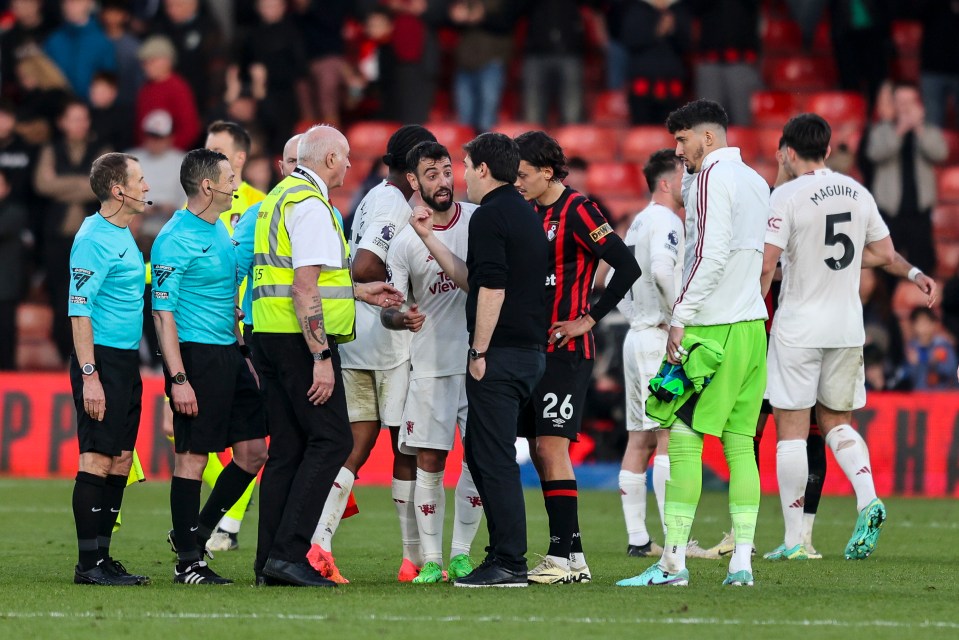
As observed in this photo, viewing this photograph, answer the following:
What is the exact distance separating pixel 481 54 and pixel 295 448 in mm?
12513

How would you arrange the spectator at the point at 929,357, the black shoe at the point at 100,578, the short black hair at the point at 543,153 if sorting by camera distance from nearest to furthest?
the black shoe at the point at 100,578
the short black hair at the point at 543,153
the spectator at the point at 929,357

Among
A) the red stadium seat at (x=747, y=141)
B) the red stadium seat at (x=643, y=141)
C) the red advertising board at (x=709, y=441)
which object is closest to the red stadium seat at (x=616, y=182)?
the red stadium seat at (x=643, y=141)

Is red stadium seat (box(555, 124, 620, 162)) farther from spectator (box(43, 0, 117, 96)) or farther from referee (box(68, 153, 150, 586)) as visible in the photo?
referee (box(68, 153, 150, 586))

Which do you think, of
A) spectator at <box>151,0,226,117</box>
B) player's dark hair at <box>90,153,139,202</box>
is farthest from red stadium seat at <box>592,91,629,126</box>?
A: player's dark hair at <box>90,153,139,202</box>

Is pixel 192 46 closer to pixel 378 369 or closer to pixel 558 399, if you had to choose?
pixel 378 369

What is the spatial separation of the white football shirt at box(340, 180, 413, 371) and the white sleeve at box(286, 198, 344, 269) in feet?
2.36

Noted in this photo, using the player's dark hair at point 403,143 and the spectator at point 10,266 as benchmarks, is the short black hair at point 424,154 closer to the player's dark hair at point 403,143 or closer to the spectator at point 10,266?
the player's dark hair at point 403,143

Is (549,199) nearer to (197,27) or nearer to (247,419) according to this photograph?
(247,419)

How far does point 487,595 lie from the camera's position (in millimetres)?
7559

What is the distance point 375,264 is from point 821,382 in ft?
10.0

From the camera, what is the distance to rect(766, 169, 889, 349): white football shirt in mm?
9719

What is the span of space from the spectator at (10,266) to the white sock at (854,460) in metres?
11.0

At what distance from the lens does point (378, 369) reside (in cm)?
881

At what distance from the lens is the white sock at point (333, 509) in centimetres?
856
